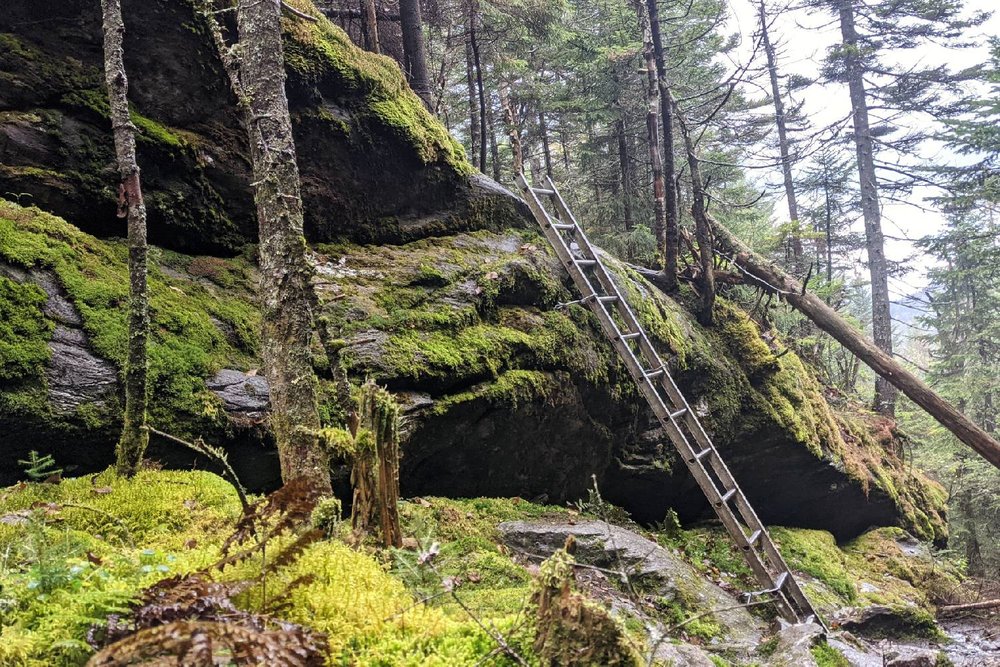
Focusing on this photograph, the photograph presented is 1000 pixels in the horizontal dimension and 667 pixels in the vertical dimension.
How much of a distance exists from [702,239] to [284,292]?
8.00 meters

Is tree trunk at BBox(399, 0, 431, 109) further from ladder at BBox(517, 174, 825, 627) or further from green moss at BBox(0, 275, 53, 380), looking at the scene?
green moss at BBox(0, 275, 53, 380)

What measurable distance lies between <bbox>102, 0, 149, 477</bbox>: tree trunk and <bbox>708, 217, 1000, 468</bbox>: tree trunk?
10.2 meters

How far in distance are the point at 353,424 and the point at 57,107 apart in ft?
13.6

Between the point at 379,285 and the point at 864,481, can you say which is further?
the point at 864,481

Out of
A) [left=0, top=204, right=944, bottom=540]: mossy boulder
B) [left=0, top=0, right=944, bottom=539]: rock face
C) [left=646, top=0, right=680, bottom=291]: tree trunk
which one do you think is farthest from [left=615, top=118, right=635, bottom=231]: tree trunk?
[left=0, top=0, right=944, bottom=539]: rock face

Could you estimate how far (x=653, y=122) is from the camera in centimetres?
998

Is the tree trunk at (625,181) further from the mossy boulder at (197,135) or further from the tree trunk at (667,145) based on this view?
the mossy boulder at (197,135)

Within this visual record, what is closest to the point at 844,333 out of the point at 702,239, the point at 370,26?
the point at 702,239

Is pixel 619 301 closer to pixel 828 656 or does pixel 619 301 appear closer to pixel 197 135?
pixel 828 656

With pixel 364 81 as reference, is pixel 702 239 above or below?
below

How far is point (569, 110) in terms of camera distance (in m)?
15.8

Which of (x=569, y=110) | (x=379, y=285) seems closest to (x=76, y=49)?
(x=379, y=285)

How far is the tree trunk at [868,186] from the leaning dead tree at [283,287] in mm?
20598

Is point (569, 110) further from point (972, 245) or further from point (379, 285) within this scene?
point (972, 245)
